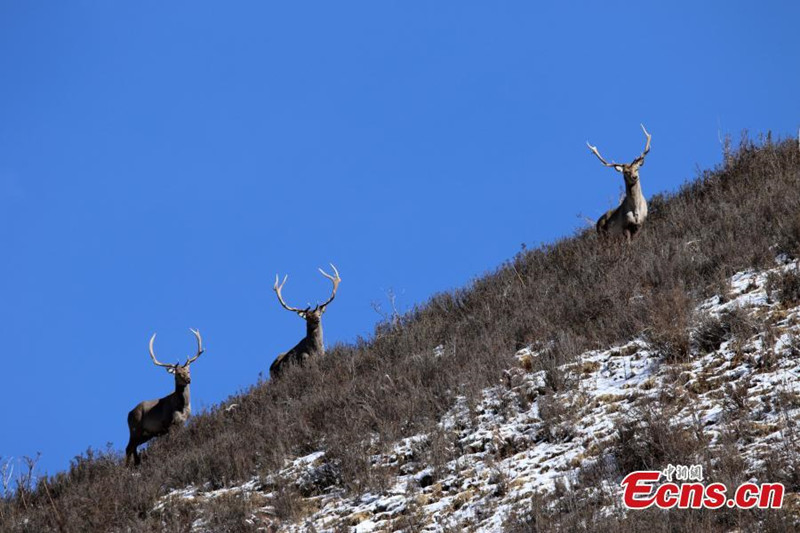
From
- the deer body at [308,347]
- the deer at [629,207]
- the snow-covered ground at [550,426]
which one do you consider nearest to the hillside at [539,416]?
the snow-covered ground at [550,426]

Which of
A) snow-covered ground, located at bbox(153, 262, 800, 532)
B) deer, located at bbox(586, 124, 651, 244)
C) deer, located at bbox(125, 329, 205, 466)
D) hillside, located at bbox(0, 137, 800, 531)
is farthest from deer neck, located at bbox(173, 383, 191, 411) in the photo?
deer, located at bbox(586, 124, 651, 244)

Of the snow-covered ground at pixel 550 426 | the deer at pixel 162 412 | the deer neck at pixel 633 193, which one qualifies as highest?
the deer neck at pixel 633 193

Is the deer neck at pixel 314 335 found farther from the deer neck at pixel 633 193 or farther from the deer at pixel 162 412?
the deer neck at pixel 633 193

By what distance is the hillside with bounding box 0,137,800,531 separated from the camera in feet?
20.5

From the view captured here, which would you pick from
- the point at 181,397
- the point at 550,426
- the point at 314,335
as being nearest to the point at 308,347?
the point at 314,335

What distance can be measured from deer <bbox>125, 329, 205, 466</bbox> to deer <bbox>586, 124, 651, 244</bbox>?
22.0 ft

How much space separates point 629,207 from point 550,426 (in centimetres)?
609

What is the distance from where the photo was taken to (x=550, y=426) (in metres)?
7.44

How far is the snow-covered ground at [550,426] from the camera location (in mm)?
6543

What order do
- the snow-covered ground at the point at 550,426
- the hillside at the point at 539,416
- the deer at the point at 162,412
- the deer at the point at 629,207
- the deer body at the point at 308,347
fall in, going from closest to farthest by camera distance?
the hillside at the point at 539,416, the snow-covered ground at the point at 550,426, the deer at the point at 629,207, the deer at the point at 162,412, the deer body at the point at 308,347

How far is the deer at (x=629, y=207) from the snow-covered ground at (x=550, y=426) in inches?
157

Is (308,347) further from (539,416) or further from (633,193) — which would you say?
(539,416)

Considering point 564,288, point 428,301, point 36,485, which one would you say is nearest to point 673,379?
point 564,288

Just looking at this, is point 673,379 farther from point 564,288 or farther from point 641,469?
point 564,288
